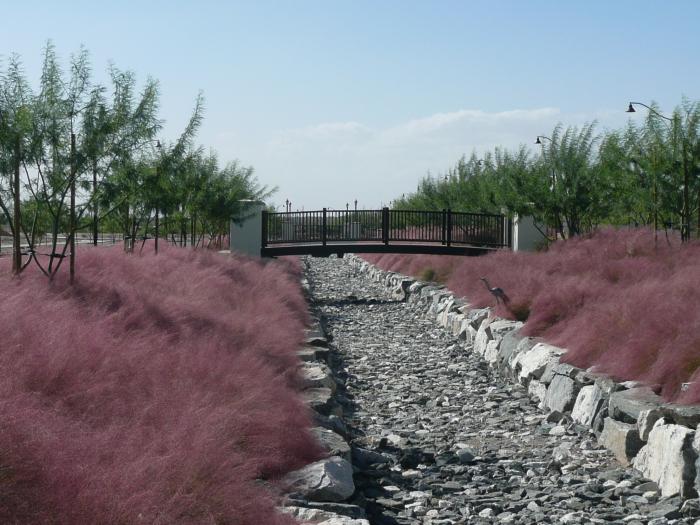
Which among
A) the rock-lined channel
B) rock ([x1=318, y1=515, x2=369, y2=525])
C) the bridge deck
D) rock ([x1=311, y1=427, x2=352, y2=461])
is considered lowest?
the rock-lined channel

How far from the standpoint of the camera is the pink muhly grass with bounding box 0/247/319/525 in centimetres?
508

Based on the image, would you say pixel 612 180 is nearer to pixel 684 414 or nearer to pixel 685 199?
pixel 685 199

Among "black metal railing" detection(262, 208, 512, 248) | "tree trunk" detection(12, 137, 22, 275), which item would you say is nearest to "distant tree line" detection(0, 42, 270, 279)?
"tree trunk" detection(12, 137, 22, 275)

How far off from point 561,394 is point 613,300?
2.63 m

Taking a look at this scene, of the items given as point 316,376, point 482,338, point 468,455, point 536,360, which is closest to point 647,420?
point 468,455

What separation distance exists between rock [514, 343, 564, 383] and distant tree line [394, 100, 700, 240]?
9173 millimetres

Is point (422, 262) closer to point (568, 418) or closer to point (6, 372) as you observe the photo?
point (568, 418)

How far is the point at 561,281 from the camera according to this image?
1825cm

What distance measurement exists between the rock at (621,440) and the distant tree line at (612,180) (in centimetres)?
1309

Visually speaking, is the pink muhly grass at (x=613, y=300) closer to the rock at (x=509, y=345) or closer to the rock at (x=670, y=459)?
the rock at (x=509, y=345)

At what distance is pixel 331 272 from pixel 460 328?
2873 cm

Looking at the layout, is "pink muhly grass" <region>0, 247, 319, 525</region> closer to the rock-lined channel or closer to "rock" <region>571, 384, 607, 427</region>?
the rock-lined channel

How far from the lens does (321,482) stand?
7.56m

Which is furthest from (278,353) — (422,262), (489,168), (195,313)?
(489,168)
